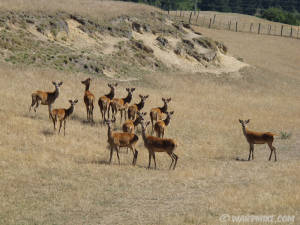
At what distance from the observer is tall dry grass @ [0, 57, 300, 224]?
12.6 m

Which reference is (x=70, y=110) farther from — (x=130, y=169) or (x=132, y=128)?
(x=130, y=169)

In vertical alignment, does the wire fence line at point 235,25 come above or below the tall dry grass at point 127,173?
above

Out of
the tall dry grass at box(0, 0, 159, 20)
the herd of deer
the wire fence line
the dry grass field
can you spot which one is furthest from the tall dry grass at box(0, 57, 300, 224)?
the wire fence line

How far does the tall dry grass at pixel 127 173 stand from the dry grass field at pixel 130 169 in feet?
0.11

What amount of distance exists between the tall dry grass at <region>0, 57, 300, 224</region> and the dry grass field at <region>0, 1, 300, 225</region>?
1.4 inches

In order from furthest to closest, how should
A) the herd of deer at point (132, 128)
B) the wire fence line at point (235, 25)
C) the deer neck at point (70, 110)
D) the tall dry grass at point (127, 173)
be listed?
1. the wire fence line at point (235, 25)
2. the deer neck at point (70, 110)
3. the herd of deer at point (132, 128)
4. the tall dry grass at point (127, 173)

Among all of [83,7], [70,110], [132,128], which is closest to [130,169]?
[132,128]

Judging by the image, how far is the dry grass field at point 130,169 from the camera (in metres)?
12.6

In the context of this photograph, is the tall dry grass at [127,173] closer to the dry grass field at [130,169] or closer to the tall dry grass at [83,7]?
the dry grass field at [130,169]

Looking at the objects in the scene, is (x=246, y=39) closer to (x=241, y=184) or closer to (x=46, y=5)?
(x=46, y=5)

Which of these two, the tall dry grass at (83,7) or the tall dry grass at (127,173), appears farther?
the tall dry grass at (83,7)

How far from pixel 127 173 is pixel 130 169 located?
27.4 inches

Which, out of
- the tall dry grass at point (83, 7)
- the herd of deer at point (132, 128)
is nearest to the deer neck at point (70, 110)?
the herd of deer at point (132, 128)

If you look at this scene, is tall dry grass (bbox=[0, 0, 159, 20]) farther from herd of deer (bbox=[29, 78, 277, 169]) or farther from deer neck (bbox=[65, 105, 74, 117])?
deer neck (bbox=[65, 105, 74, 117])
